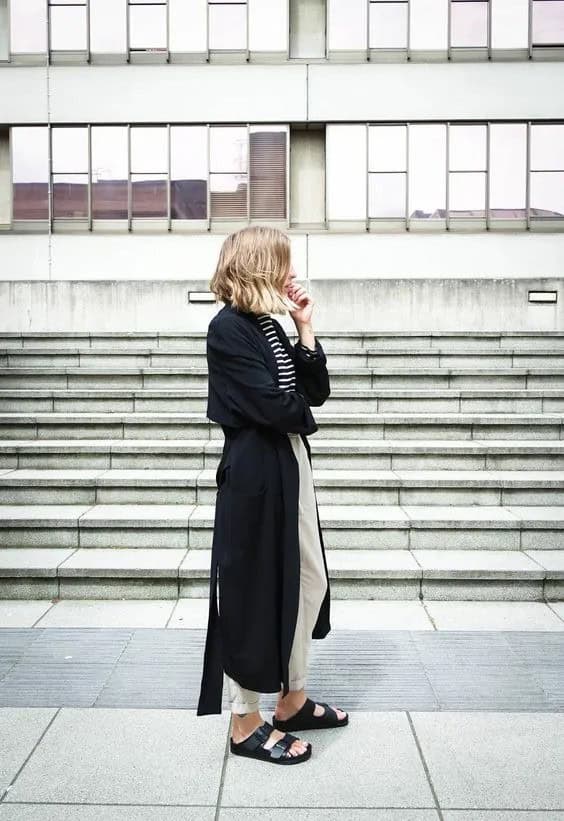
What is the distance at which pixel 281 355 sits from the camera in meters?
3.08

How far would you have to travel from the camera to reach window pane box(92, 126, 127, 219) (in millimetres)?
16266

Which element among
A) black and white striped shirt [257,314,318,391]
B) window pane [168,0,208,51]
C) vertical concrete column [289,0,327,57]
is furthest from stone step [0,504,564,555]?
vertical concrete column [289,0,327,57]

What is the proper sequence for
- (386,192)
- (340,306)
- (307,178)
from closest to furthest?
(340,306)
(386,192)
(307,178)

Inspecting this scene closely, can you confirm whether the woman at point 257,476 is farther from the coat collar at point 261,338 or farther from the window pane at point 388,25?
the window pane at point 388,25

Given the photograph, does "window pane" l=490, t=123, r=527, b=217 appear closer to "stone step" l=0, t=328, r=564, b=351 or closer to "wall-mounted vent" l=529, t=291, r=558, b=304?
"wall-mounted vent" l=529, t=291, r=558, b=304

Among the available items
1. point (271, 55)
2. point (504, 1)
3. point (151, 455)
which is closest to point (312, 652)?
point (151, 455)

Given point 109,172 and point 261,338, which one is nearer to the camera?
point 261,338

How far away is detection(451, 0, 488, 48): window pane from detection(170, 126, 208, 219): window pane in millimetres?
5845

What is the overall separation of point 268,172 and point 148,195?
271cm

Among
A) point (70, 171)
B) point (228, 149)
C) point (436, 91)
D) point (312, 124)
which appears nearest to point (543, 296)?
point (436, 91)

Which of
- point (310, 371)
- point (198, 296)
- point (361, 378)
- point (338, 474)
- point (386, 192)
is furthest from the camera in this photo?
point (386, 192)

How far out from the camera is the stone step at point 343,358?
30.7ft

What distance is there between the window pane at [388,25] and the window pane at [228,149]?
Answer: 11.3 ft

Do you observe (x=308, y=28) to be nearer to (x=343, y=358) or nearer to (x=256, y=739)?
(x=343, y=358)
